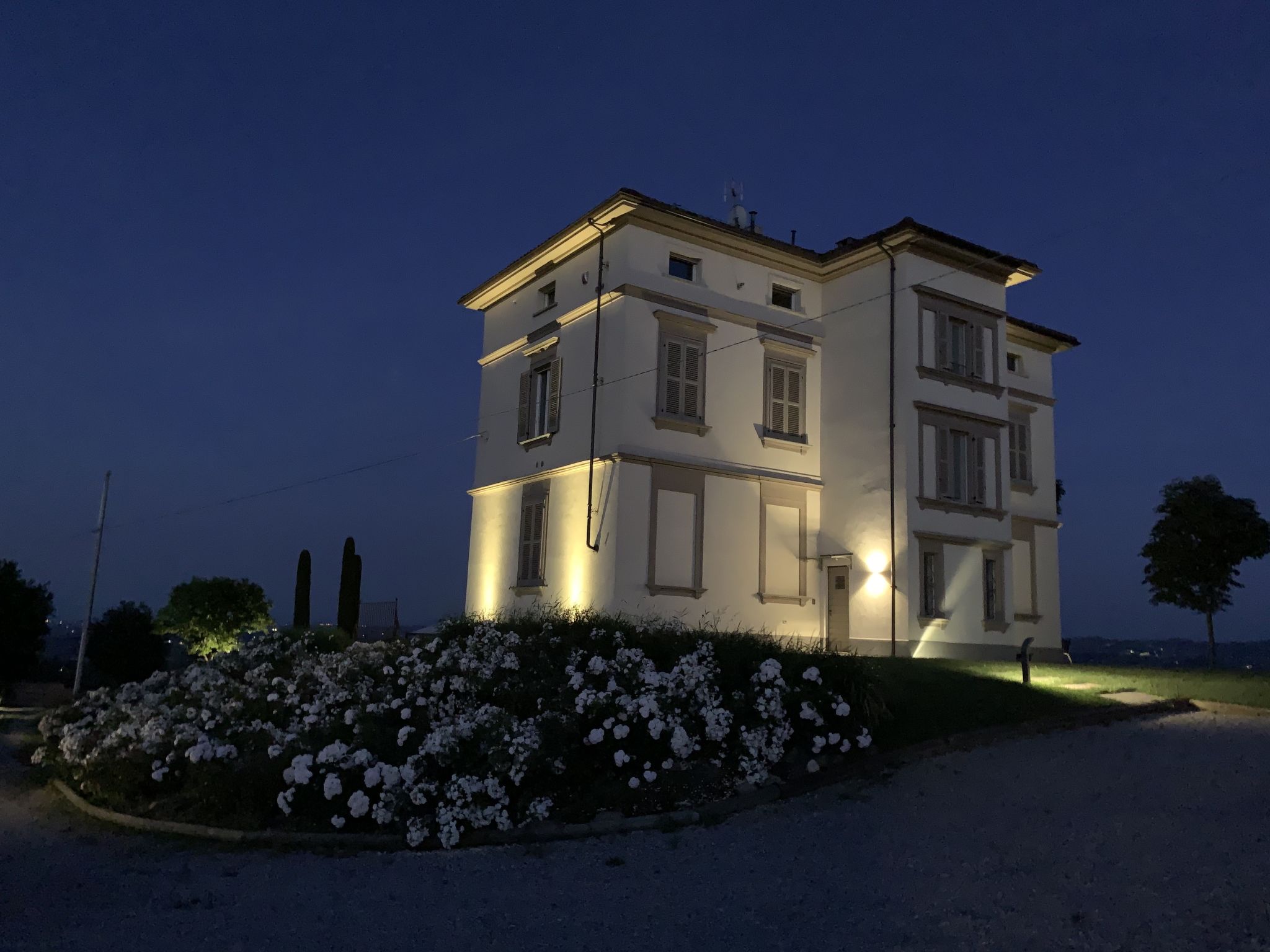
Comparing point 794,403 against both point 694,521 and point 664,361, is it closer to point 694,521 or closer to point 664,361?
point 664,361

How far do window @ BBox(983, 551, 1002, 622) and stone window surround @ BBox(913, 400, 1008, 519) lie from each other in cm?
90

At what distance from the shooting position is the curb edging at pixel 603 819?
27.1 ft

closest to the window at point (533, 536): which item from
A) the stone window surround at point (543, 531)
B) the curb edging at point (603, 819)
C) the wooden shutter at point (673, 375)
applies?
the stone window surround at point (543, 531)

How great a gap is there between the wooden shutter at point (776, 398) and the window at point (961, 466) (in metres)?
3.21

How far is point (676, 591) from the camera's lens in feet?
63.8

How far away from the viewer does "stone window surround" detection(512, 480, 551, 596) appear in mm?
21094

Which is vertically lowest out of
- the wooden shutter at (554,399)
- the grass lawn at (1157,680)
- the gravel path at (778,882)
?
the gravel path at (778,882)

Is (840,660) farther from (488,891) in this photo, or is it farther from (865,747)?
(488,891)

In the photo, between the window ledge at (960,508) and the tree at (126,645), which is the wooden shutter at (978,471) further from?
the tree at (126,645)

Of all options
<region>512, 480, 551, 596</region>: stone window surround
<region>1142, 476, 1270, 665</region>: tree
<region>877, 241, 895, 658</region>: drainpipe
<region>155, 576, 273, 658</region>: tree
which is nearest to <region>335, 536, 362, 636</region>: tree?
<region>155, 576, 273, 658</region>: tree

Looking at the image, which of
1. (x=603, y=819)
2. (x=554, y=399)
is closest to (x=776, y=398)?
(x=554, y=399)

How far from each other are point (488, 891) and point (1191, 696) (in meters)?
11.5

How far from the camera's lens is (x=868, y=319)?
845 inches

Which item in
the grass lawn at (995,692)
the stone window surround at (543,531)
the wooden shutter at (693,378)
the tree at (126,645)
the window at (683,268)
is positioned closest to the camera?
the grass lawn at (995,692)
